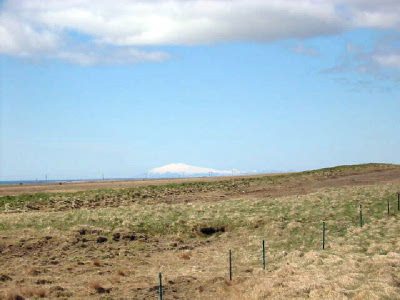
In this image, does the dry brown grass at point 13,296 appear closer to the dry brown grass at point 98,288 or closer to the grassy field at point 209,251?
the grassy field at point 209,251

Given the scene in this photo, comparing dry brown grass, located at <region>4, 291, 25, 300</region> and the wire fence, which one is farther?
the wire fence

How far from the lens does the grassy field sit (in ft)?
71.6

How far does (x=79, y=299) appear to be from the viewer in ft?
67.6

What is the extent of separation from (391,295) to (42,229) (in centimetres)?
2756

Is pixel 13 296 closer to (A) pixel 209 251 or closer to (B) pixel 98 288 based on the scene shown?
(B) pixel 98 288

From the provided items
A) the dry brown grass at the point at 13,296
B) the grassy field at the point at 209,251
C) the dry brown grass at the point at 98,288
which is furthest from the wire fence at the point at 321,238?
the dry brown grass at the point at 13,296

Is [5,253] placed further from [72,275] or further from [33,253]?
[72,275]

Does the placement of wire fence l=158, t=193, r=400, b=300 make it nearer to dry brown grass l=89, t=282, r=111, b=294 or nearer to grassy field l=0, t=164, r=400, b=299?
grassy field l=0, t=164, r=400, b=299

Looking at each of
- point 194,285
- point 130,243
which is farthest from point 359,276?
point 130,243

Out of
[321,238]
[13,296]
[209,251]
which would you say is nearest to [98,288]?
[13,296]

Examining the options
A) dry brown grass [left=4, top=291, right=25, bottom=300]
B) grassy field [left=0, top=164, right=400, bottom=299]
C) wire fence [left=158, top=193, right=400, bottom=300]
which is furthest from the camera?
wire fence [left=158, top=193, right=400, bottom=300]

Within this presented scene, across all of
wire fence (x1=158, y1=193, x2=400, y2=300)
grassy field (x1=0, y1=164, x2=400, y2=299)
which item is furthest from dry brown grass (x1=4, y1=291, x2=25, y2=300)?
wire fence (x1=158, y1=193, x2=400, y2=300)

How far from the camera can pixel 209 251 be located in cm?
3303

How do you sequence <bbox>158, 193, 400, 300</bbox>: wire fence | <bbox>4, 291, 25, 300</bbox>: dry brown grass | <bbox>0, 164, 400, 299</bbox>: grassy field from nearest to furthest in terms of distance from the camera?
<bbox>4, 291, 25, 300</bbox>: dry brown grass < <bbox>0, 164, 400, 299</bbox>: grassy field < <bbox>158, 193, 400, 300</bbox>: wire fence
